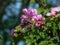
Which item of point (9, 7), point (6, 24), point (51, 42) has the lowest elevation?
point (51, 42)

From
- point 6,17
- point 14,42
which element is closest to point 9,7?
point 6,17

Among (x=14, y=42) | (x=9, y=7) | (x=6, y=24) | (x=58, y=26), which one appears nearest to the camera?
(x=58, y=26)

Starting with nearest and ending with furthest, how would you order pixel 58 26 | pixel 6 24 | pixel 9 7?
pixel 58 26 → pixel 6 24 → pixel 9 7

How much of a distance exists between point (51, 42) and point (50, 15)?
25 cm

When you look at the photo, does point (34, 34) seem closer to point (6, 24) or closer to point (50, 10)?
point (50, 10)

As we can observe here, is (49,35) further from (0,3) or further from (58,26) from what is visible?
(0,3)

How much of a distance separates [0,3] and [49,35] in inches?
361

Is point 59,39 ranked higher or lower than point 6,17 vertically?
lower

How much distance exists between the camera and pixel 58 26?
129 inches

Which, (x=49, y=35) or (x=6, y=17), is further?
(x=6, y=17)

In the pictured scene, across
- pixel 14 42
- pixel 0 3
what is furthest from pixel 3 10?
pixel 14 42

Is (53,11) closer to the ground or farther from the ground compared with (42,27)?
farther from the ground

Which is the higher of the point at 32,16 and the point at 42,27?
the point at 32,16

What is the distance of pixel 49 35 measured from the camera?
3350 millimetres
